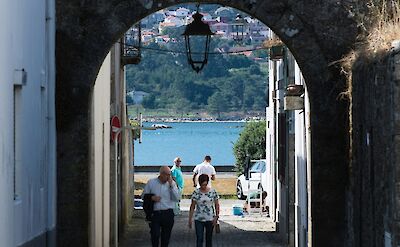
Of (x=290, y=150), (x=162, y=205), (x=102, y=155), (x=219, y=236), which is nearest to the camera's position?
(x=162, y=205)

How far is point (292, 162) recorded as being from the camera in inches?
1000

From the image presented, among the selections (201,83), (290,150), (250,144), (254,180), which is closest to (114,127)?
(290,150)

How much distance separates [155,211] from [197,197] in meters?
0.70

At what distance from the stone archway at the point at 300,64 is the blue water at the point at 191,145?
5814cm

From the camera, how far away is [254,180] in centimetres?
3878

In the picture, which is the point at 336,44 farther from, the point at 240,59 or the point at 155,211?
the point at 240,59

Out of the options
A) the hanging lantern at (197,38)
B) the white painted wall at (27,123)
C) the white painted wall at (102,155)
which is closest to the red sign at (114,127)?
the white painted wall at (102,155)

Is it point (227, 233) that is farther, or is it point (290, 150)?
point (227, 233)

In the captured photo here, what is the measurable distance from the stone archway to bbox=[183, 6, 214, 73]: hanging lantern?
2.65 metres

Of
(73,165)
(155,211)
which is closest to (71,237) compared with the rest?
(73,165)

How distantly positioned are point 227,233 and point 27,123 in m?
12.8

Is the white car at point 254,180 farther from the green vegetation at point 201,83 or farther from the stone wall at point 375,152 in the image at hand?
the green vegetation at point 201,83

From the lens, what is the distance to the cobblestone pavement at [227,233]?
2605 centimetres

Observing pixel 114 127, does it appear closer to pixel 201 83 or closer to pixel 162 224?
pixel 162 224
